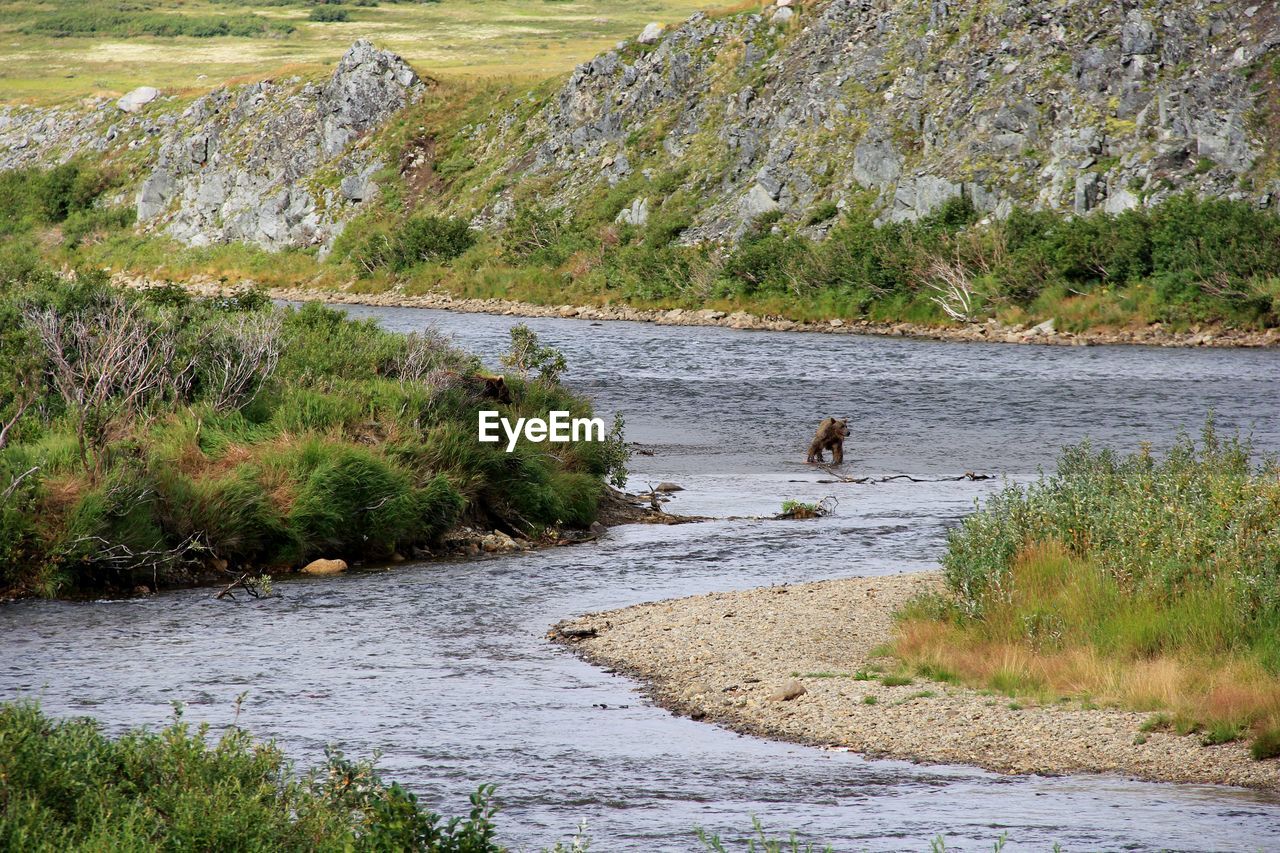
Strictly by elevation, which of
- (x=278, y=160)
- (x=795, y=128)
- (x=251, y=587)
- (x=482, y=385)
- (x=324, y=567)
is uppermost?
(x=278, y=160)

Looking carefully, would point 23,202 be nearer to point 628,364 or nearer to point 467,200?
point 467,200

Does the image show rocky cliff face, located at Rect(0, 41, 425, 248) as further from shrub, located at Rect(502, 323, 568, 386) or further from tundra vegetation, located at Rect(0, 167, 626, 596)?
tundra vegetation, located at Rect(0, 167, 626, 596)

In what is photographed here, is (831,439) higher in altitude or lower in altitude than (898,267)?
lower

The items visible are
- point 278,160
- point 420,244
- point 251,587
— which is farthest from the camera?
point 278,160

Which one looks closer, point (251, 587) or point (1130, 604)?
point (1130, 604)

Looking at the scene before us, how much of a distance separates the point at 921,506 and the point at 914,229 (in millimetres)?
47084

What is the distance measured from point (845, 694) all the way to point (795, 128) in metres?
75.5

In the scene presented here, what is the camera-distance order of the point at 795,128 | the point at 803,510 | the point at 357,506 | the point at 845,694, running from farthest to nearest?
the point at 795,128 < the point at 803,510 < the point at 357,506 < the point at 845,694

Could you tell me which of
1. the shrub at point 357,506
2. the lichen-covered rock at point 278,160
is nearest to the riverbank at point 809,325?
the lichen-covered rock at point 278,160

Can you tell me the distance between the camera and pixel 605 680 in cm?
1461

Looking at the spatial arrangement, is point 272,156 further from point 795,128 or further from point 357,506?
point 357,506

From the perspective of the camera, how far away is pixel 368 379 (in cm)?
2539

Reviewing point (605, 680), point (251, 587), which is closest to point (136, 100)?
point (251, 587)

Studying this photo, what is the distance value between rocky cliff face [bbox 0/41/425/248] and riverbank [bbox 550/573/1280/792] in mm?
96758
